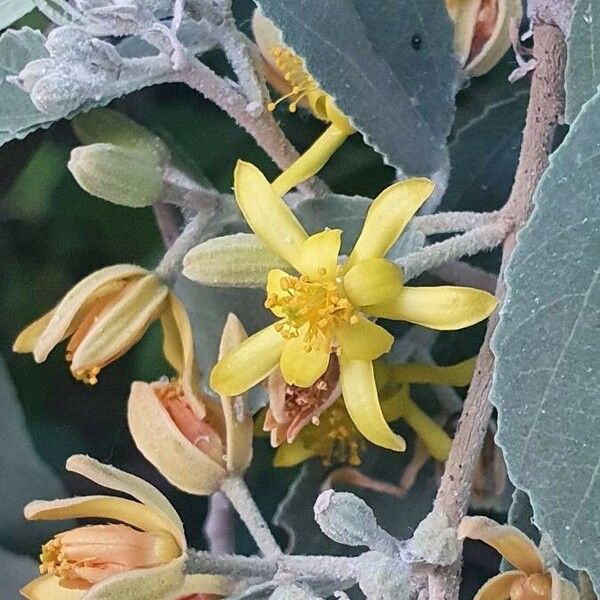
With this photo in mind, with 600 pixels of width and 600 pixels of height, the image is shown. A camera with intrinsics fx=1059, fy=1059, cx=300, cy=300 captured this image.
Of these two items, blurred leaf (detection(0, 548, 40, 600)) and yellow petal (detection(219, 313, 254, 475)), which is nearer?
yellow petal (detection(219, 313, 254, 475))

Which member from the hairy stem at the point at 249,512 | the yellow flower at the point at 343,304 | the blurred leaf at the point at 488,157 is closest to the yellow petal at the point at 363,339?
the yellow flower at the point at 343,304

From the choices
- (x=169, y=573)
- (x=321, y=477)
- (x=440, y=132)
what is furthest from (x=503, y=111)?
(x=169, y=573)

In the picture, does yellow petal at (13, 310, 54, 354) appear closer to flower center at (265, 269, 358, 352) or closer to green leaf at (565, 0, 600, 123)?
flower center at (265, 269, 358, 352)

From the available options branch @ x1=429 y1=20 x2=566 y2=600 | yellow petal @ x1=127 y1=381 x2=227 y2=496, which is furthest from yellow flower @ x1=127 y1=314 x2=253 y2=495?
branch @ x1=429 y1=20 x2=566 y2=600

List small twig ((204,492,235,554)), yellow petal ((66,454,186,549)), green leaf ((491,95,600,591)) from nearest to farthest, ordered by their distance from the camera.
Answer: green leaf ((491,95,600,591)) < yellow petal ((66,454,186,549)) < small twig ((204,492,235,554))

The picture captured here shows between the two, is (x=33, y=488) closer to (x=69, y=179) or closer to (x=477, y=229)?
(x=69, y=179)

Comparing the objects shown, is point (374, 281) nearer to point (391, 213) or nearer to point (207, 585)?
point (391, 213)

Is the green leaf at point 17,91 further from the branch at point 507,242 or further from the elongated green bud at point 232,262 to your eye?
the branch at point 507,242
